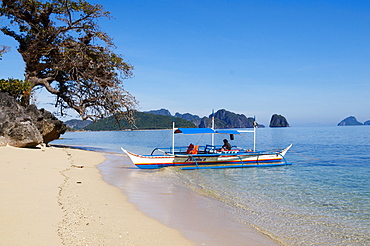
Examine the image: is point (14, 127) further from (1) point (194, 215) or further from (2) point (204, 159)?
(1) point (194, 215)

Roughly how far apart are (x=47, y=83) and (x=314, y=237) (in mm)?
23275

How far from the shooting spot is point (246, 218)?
757 cm

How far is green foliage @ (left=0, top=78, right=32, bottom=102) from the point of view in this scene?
69.9 feet

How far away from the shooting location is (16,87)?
21797 millimetres

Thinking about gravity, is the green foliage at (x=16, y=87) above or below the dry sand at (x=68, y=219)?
above

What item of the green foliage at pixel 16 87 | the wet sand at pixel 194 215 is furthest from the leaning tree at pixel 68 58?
the wet sand at pixel 194 215

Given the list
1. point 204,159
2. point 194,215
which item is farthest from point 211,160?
point 194,215

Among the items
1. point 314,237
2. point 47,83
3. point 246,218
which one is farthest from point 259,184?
point 47,83

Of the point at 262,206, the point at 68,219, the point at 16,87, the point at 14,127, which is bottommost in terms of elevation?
the point at 262,206

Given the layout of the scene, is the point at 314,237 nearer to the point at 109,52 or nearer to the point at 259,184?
the point at 259,184

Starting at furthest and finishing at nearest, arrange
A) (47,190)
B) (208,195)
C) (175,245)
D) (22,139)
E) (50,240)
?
(22,139) → (208,195) → (47,190) → (175,245) → (50,240)

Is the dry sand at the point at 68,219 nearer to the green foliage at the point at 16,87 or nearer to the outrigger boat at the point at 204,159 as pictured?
the outrigger boat at the point at 204,159

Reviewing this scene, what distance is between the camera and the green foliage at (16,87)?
21.3 metres

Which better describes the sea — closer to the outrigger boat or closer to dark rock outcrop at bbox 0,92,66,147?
the outrigger boat
